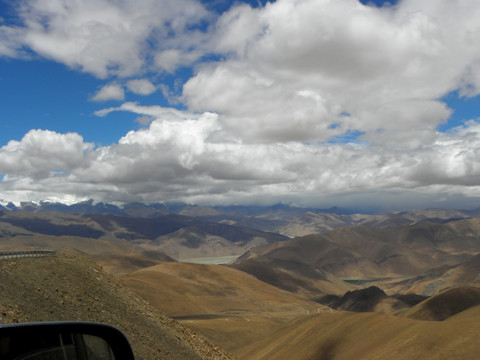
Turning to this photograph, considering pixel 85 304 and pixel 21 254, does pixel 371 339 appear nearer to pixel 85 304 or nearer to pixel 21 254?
pixel 85 304

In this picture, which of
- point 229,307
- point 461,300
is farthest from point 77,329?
point 229,307

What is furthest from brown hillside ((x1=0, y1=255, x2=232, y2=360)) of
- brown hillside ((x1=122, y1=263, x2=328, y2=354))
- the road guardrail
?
brown hillside ((x1=122, y1=263, x2=328, y2=354))

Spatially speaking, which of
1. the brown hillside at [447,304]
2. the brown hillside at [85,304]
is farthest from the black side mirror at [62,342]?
the brown hillside at [447,304]

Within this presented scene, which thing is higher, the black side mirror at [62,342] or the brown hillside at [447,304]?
the black side mirror at [62,342]

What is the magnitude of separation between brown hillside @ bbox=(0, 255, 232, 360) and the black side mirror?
2193 centimetres

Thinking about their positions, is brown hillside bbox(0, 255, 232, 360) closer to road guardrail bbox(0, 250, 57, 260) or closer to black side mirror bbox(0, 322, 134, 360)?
road guardrail bbox(0, 250, 57, 260)

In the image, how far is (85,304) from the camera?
31109mm

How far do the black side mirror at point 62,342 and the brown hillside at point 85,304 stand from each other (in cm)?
2193

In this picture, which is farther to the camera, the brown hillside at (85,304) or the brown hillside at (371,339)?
the brown hillside at (371,339)

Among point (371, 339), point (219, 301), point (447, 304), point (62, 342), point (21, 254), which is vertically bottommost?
point (219, 301)

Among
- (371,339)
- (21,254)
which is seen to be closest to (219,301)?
(371,339)

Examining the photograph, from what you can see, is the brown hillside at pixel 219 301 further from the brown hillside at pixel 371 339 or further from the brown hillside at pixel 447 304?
the brown hillside at pixel 447 304

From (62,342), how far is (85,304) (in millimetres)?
29755

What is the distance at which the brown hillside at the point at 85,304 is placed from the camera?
26.9 m
